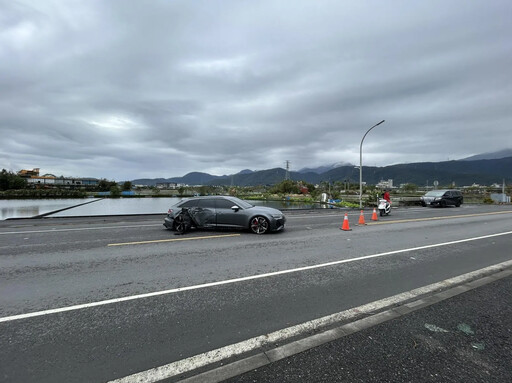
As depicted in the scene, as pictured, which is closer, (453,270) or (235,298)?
(235,298)

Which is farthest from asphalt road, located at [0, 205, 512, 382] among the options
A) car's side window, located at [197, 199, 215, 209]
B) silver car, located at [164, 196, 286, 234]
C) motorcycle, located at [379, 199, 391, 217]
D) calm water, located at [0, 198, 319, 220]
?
calm water, located at [0, 198, 319, 220]

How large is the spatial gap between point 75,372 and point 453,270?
20.8ft

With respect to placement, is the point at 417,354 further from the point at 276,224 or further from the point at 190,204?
the point at 190,204

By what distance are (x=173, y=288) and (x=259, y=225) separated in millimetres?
5437

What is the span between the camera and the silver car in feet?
31.1

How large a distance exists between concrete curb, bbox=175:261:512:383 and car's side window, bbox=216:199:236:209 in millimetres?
7060

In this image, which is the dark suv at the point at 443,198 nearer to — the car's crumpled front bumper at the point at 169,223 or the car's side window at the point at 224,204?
the car's side window at the point at 224,204

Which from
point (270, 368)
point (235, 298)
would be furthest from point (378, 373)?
point (235, 298)

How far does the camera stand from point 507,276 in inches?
189

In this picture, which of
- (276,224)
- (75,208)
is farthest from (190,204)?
(75,208)

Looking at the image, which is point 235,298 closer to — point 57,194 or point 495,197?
point 57,194

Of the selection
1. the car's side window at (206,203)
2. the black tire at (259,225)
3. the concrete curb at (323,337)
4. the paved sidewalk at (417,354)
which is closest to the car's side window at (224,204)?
the car's side window at (206,203)

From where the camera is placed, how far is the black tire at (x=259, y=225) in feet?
30.9

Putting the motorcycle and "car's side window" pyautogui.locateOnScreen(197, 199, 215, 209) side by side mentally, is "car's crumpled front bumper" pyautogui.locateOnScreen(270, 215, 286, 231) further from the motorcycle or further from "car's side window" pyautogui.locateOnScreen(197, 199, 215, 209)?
the motorcycle
